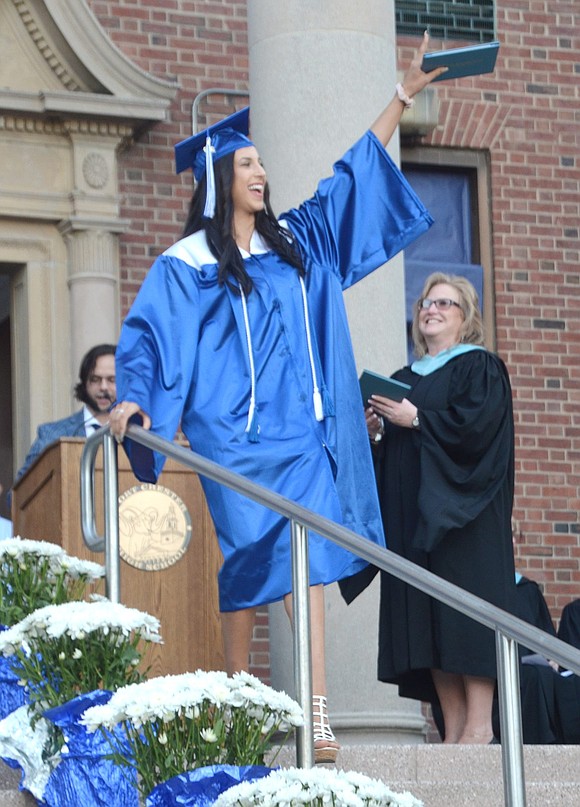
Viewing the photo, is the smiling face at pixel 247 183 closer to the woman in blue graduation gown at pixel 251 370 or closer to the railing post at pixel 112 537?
the woman in blue graduation gown at pixel 251 370

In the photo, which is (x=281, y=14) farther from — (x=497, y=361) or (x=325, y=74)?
(x=497, y=361)

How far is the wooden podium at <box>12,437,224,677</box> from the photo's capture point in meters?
6.18

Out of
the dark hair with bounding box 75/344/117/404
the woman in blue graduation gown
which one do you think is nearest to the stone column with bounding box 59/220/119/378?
the dark hair with bounding box 75/344/117/404

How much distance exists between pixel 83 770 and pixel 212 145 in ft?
6.52

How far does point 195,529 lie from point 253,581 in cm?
131

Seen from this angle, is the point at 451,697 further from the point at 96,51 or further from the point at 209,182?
the point at 96,51

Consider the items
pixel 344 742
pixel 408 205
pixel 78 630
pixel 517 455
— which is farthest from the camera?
pixel 517 455

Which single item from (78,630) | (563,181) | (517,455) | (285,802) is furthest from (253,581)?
(563,181)

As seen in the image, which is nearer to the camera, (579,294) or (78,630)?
(78,630)

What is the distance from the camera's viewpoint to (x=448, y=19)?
10844 millimetres

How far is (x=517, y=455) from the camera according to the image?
10.5 meters

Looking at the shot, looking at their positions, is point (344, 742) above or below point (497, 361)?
below

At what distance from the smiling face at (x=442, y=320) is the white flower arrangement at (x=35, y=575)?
4.94 ft

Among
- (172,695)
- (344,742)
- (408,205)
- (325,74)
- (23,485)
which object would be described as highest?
(325,74)
